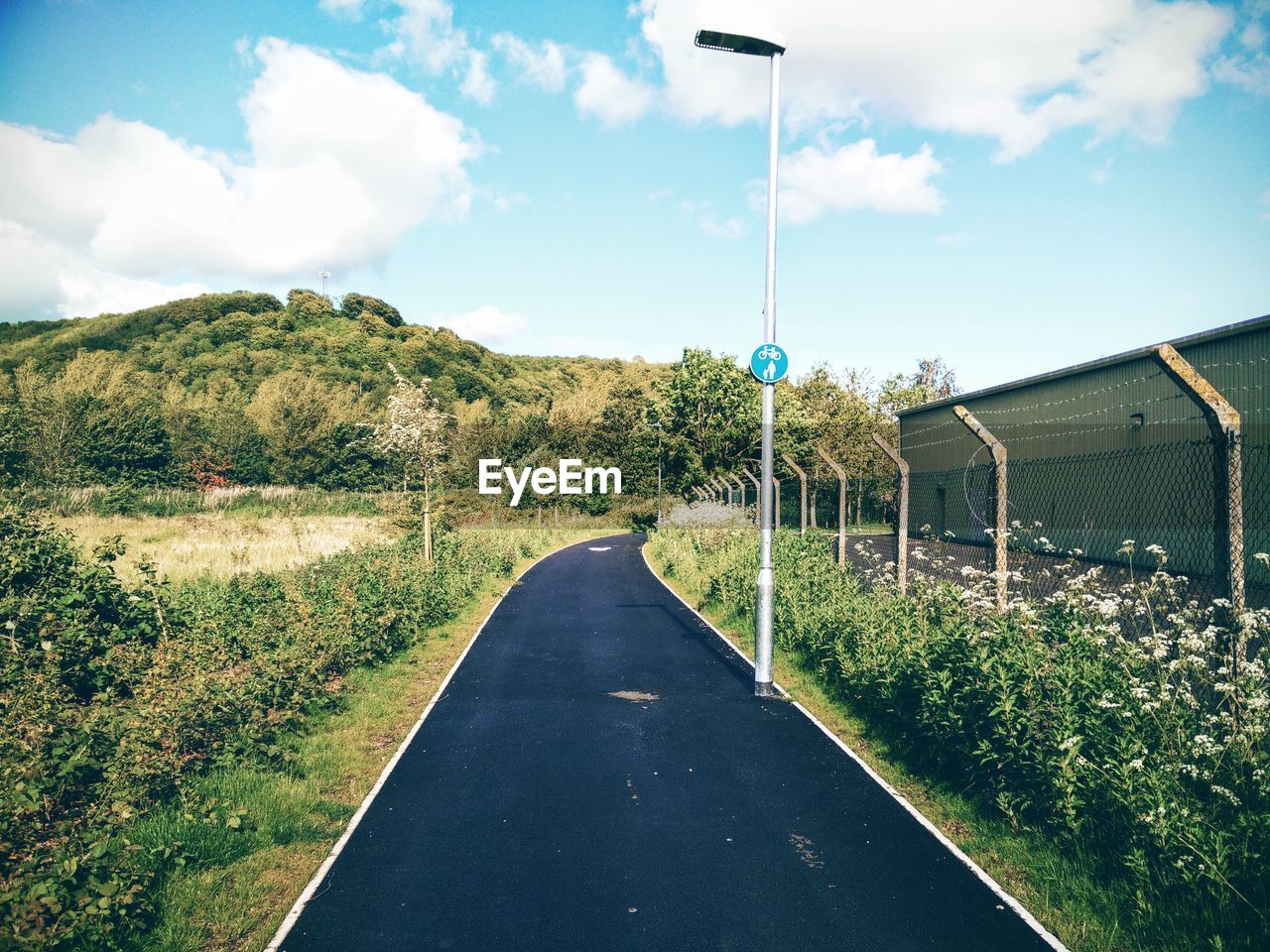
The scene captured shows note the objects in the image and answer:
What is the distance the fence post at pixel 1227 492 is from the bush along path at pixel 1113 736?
20cm

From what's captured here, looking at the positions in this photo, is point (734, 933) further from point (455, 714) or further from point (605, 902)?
point (455, 714)

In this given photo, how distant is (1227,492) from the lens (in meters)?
4.83

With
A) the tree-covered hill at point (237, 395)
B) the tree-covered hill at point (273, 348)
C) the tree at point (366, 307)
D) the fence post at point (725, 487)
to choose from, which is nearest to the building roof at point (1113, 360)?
the fence post at point (725, 487)

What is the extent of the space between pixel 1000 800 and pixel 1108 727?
101cm

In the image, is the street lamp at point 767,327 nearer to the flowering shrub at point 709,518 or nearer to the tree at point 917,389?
the flowering shrub at point 709,518

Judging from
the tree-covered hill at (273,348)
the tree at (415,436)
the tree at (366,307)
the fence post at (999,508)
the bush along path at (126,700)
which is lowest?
the bush along path at (126,700)

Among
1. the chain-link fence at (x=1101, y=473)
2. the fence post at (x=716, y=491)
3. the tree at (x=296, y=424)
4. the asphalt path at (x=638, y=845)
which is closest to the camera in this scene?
the asphalt path at (x=638, y=845)

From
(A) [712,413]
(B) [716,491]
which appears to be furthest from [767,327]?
(A) [712,413]

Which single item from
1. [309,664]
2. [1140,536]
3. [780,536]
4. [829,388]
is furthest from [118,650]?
[829,388]

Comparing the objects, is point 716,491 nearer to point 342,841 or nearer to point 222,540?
point 222,540

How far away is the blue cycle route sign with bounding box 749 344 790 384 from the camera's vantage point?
9.27m

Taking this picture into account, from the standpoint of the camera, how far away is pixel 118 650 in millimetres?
8148

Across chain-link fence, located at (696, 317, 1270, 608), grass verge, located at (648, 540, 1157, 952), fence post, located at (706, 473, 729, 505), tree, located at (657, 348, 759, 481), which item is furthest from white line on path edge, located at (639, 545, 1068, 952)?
tree, located at (657, 348, 759, 481)

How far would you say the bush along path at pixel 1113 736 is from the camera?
4121mm
